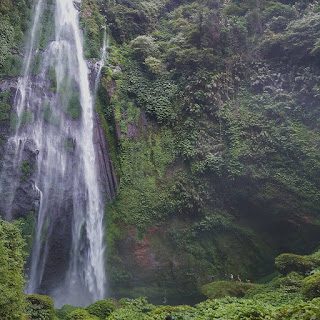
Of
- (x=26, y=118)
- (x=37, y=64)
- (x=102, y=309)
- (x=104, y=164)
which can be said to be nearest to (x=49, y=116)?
(x=26, y=118)

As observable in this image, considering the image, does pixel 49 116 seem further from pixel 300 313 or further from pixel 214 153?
pixel 300 313

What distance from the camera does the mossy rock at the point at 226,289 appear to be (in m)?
12.0

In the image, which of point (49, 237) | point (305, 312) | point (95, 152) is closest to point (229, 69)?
point (95, 152)

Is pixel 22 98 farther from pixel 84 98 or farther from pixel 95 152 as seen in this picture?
pixel 95 152

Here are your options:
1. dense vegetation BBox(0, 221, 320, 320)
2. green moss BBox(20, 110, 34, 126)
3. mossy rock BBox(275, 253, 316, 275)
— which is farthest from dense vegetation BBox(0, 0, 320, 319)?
green moss BBox(20, 110, 34, 126)

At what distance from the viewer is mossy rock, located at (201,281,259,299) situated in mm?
12002

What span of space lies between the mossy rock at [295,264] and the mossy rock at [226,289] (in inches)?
61.6

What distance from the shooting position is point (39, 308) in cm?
955

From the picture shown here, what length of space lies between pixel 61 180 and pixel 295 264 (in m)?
11.7

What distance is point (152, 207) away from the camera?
15688 millimetres

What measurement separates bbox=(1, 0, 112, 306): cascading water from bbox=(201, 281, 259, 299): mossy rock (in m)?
5.33

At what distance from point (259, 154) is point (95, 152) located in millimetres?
9273

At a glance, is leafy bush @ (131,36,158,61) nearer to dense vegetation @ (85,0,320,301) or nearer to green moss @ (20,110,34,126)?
dense vegetation @ (85,0,320,301)

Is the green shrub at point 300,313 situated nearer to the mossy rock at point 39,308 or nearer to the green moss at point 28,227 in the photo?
the mossy rock at point 39,308
